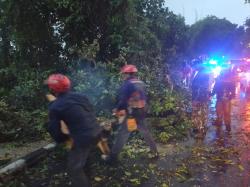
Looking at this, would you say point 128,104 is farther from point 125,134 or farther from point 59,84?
point 59,84

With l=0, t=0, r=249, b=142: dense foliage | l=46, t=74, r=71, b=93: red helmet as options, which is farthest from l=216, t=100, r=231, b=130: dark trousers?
l=46, t=74, r=71, b=93: red helmet

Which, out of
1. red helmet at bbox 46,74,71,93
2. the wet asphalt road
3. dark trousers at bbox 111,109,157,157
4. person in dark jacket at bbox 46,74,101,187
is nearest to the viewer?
person in dark jacket at bbox 46,74,101,187

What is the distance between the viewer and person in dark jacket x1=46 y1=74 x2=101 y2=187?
5555mm

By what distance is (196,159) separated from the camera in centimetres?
872

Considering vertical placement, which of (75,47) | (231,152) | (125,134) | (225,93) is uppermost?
(75,47)

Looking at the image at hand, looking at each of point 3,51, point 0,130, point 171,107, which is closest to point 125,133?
point 0,130

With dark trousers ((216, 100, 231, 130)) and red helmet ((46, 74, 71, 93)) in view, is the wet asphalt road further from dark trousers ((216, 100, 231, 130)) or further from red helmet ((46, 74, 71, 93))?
red helmet ((46, 74, 71, 93))

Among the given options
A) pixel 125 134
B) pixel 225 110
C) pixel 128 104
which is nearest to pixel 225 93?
pixel 225 110

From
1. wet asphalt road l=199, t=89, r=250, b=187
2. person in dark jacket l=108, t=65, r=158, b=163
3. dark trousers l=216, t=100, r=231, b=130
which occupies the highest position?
person in dark jacket l=108, t=65, r=158, b=163

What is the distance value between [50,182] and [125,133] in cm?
180

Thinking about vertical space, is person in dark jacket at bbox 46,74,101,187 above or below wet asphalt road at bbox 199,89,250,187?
above

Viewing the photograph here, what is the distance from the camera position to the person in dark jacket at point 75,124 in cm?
555

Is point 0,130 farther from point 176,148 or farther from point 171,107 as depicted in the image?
point 171,107

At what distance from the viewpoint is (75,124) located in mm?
5613
